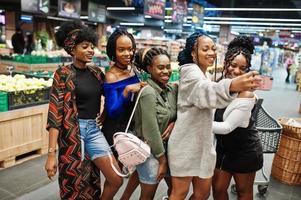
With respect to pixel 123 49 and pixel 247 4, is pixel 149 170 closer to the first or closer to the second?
pixel 123 49

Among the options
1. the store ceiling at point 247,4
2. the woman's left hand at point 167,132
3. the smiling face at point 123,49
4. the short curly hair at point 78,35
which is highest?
the store ceiling at point 247,4

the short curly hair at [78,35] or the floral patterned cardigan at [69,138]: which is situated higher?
the short curly hair at [78,35]

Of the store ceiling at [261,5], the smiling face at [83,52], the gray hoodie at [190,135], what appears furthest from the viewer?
the store ceiling at [261,5]

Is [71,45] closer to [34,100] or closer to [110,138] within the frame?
[110,138]

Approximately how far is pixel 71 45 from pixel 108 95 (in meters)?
0.42

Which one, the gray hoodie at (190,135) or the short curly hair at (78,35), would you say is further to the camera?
the short curly hair at (78,35)

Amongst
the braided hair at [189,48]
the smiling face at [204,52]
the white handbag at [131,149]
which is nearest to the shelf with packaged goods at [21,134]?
the white handbag at [131,149]

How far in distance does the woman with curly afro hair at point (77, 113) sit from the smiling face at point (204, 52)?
73 centimetres

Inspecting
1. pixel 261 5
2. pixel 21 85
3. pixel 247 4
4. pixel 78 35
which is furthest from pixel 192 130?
pixel 247 4

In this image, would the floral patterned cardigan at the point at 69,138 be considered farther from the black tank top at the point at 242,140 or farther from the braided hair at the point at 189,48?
the black tank top at the point at 242,140

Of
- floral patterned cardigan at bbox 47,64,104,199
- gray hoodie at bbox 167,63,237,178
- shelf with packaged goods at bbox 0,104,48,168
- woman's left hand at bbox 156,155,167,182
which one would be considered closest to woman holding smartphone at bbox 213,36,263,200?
gray hoodie at bbox 167,63,237,178

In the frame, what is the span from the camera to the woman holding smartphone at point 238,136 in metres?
1.80

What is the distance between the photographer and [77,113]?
1982 mm

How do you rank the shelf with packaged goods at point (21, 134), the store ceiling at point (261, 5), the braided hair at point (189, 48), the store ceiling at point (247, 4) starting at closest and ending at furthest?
the braided hair at point (189, 48) → the shelf with packaged goods at point (21, 134) → the store ceiling at point (247, 4) → the store ceiling at point (261, 5)
